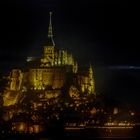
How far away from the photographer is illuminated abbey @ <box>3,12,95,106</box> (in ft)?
160

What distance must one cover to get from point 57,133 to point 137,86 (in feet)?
84.7

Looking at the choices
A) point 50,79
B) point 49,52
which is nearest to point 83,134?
point 50,79

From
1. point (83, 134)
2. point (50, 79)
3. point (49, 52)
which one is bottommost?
point (83, 134)

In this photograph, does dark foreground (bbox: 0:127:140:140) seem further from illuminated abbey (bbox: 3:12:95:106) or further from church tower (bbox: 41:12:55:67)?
church tower (bbox: 41:12:55:67)

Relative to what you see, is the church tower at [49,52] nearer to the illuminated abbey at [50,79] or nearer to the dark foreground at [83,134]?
the illuminated abbey at [50,79]

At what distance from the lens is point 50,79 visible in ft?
162

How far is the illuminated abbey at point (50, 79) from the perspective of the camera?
4869cm

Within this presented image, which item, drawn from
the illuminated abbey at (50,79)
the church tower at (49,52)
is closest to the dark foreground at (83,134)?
the illuminated abbey at (50,79)

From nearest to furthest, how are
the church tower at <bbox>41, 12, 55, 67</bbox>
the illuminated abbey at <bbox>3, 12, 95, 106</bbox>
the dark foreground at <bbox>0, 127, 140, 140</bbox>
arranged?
1. the dark foreground at <bbox>0, 127, 140, 140</bbox>
2. the illuminated abbey at <bbox>3, 12, 95, 106</bbox>
3. the church tower at <bbox>41, 12, 55, 67</bbox>

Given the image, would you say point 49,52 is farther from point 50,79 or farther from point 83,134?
point 83,134

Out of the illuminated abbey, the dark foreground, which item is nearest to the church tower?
the illuminated abbey

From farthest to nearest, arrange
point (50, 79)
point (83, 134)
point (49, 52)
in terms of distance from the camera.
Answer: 1. point (49, 52)
2. point (50, 79)
3. point (83, 134)

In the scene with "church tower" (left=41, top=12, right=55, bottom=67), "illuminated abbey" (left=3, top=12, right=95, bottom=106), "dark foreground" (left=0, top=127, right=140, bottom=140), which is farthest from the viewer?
"church tower" (left=41, top=12, right=55, bottom=67)

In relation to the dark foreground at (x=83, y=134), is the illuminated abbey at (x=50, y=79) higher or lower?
higher
